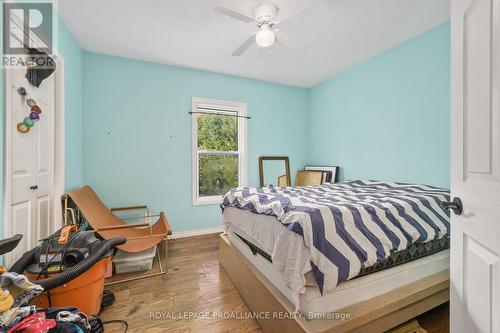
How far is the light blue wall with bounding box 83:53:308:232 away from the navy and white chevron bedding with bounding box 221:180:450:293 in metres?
1.81

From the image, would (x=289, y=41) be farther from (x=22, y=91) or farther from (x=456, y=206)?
(x=22, y=91)

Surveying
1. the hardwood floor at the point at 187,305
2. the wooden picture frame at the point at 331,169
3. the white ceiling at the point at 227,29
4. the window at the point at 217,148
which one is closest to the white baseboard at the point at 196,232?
the window at the point at 217,148

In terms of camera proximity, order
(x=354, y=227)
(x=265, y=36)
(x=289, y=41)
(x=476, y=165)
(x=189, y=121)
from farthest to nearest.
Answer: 1. (x=189, y=121)
2. (x=289, y=41)
3. (x=265, y=36)
4. (x=354, y=227)
5. (x=476, y=165)

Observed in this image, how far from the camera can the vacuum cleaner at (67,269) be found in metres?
1.30

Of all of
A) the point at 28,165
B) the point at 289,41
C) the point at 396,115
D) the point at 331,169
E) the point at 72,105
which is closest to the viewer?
the point at 28,165

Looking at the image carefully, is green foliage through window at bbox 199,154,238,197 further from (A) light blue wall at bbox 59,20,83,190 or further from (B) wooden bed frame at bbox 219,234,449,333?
(B) wooden bed frame at bbox 219,234,449,333

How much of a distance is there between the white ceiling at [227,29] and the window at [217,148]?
2.23ft

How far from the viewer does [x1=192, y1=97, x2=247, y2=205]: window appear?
3.30 meters

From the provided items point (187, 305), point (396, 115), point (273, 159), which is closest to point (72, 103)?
point (187, 305)

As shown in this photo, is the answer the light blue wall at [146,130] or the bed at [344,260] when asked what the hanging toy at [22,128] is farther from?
the bed at [344,260]

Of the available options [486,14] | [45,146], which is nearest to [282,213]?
[486,14]

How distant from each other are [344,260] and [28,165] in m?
2.40

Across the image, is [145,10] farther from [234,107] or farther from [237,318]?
[237,318]

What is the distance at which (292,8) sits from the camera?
5.64 feet
